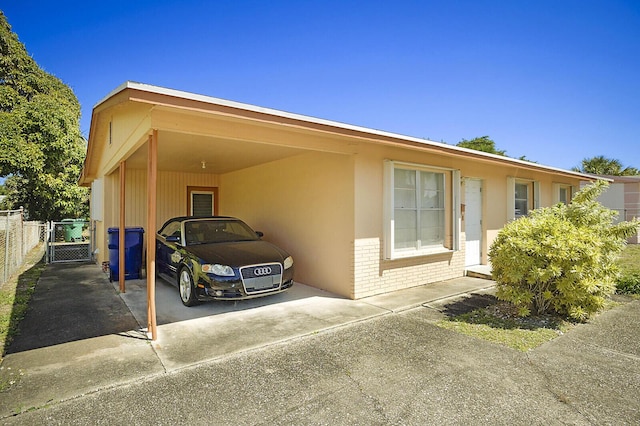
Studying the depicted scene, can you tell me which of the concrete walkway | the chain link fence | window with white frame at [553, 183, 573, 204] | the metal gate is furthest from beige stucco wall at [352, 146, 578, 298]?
the metal gate

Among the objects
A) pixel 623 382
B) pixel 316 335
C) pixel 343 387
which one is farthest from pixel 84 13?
pixel 623 382

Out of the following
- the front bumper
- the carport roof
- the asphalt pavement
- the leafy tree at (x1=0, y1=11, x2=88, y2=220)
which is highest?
the leafy tree at (x1=0, y1=11, x2=88, y2=220)

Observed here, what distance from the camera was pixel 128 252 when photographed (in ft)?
24.7

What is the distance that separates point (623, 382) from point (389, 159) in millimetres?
4452

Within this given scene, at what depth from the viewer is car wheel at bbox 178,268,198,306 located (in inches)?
217

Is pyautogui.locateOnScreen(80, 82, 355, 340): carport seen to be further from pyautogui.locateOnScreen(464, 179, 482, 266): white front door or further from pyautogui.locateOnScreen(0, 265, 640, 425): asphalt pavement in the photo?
pyautogui.locateOnScreen(464, 179, 482, 266): white front door

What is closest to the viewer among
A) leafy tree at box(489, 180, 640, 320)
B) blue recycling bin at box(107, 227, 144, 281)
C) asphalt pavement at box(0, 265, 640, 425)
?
asphalt pavement at box(0, 265, 640, 425)

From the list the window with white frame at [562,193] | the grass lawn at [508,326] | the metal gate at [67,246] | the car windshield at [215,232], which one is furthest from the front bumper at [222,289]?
the window with white frame at [562,193]

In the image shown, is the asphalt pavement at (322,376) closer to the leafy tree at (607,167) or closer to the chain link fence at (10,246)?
the chain link fence at (10,246)

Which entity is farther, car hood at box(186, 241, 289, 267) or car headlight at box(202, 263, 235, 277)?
car hood at box(186, 241, 289, 267)

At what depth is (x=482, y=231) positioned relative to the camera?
8.64 metres

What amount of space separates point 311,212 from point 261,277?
1.93 metres

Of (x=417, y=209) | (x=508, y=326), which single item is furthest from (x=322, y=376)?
(x=417, y=209)

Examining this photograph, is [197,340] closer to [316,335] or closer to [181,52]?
[316,335]
